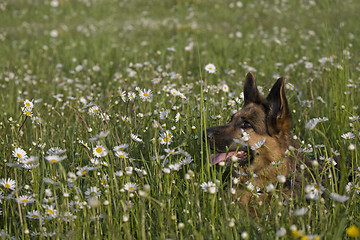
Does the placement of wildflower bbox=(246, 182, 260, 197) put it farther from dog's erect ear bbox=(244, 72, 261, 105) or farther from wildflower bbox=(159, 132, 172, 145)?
dog's erect ear bbox=(244, 72, 261, 105)

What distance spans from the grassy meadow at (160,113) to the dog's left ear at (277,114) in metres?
0.21

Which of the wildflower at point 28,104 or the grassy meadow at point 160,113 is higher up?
the wildflower at point 28,104

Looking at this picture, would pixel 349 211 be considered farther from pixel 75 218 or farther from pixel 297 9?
pixel 297 9

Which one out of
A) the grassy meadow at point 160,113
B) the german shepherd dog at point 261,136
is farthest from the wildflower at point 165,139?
the german shepherd dog at point 261,136

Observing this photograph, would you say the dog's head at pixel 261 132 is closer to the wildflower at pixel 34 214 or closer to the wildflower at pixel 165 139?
the wildflower at pixel 165 139

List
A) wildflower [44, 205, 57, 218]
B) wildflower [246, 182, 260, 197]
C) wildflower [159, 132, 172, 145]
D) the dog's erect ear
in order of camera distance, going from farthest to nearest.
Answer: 1. the dog's erect ear
2. wildflower [159, 132, 172, 145]
3. wildflower [44, 205, 57, 218]
4. wildflower [246, 182, 260, 197]

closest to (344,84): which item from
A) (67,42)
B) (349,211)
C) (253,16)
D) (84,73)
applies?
(349,211)

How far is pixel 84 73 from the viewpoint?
8039 mm

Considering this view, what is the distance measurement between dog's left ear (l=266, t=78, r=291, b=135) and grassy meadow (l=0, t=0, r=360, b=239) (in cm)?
21

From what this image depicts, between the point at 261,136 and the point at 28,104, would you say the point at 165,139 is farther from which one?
the point at 28,104

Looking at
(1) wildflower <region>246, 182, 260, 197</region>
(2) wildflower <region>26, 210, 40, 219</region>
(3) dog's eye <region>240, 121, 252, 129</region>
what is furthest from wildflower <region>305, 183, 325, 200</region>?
(2) wildflower <region>26, 210, 40, 219</region>

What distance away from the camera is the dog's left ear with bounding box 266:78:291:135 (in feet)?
12.1

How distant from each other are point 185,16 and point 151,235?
39.9 ft

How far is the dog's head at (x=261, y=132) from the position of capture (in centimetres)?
369
